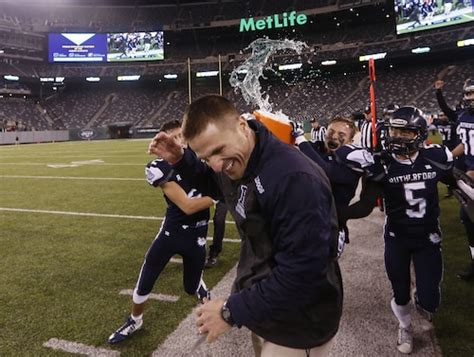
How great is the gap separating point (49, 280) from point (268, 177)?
395 centimetres

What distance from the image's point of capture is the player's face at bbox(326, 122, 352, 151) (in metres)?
3.92

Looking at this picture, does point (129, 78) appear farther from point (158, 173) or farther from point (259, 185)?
point (259, 185)

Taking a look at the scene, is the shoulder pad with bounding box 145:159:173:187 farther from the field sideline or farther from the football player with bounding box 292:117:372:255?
the field sideline

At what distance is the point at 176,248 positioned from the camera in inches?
128

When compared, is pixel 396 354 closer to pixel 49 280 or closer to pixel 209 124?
pixel 209 124

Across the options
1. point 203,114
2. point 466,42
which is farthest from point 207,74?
point 203,114

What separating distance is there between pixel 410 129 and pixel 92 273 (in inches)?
150

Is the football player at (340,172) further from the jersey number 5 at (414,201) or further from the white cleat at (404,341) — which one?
the white cleat at (404,341)

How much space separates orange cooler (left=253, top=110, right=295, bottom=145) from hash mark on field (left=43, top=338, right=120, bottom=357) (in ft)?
6.82

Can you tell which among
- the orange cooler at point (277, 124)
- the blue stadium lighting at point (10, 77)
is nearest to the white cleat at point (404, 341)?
the orange cooler at point (277, 124)

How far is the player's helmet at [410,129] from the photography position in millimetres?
3113

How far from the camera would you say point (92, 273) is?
480 centimetres

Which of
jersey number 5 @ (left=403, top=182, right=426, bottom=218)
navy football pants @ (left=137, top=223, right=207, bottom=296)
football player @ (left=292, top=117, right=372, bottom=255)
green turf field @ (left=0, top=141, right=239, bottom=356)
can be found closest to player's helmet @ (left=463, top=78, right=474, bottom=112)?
jersey number 5 @ (left=403, top=182, right=426, bottom=218)

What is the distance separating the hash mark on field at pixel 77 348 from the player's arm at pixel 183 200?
123 centimetres
